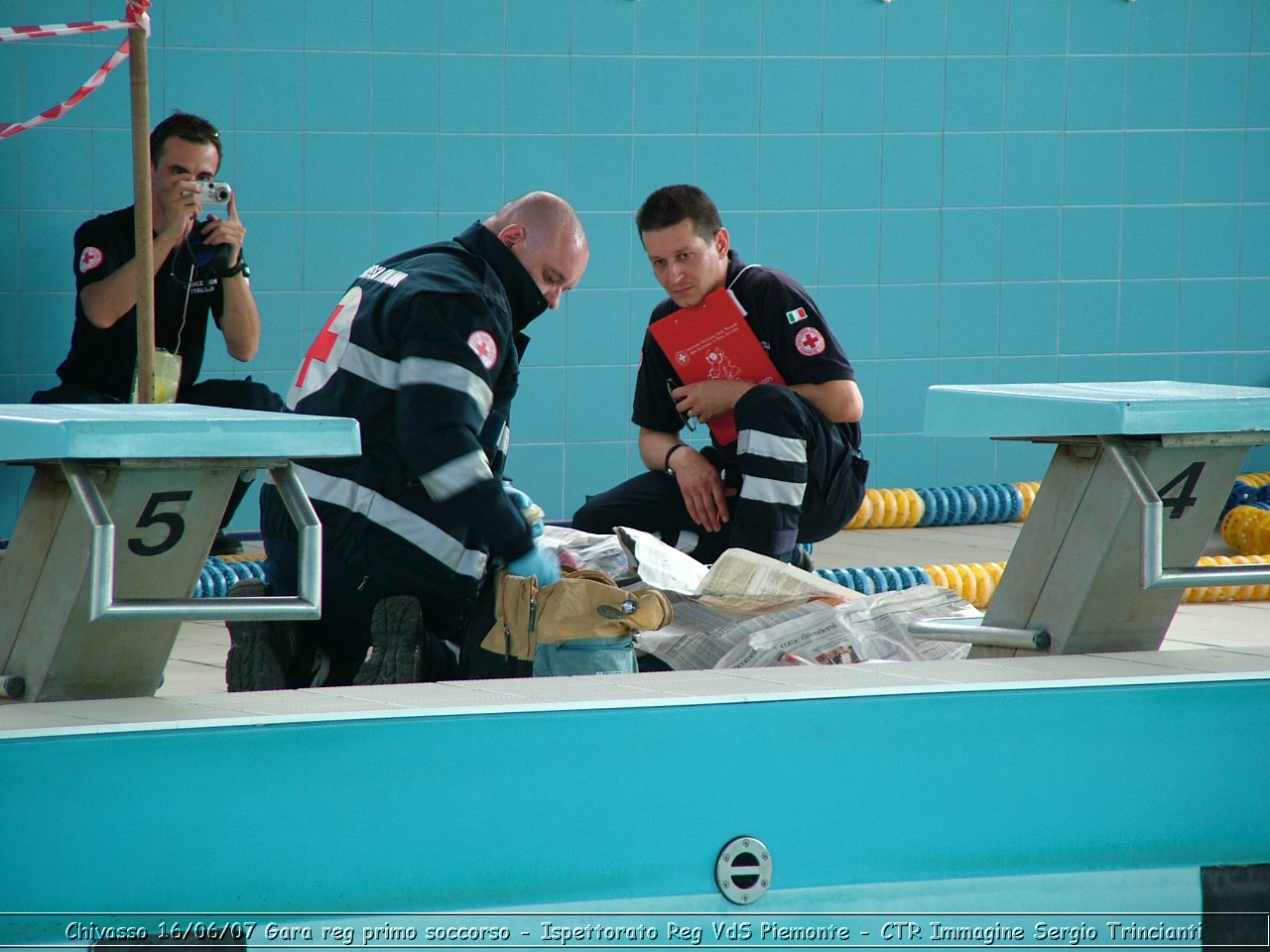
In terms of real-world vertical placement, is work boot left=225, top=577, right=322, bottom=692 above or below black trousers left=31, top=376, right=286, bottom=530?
below

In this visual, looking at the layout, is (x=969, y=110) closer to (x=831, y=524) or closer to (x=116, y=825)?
(x=831, y=524)

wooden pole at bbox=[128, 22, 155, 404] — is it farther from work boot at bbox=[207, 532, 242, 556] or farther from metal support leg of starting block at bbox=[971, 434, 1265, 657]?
metal support leg of starting block at bbox=[971, 434, 1265, 657]

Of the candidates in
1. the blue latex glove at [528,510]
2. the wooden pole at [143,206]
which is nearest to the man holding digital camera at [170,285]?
the wooden pole at [143,206]

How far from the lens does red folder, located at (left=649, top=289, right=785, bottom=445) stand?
5.15m

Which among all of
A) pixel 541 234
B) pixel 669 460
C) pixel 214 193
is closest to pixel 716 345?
pixel 669 460

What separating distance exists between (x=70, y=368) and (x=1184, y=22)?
5185 mm

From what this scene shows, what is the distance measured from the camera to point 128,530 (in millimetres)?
2361

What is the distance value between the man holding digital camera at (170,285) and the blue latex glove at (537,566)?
226cm

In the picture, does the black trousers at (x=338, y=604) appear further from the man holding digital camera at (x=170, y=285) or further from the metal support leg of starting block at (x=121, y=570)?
the man holding digital camera at (x=170, y=285)

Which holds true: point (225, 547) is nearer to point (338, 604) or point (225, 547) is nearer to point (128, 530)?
point (338, 604)

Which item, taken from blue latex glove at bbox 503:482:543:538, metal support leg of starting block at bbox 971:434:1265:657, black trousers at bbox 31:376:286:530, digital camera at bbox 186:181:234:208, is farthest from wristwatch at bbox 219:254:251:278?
metal support leg of starting block at bbox 971:434:1265:657

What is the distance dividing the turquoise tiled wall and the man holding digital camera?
68cm

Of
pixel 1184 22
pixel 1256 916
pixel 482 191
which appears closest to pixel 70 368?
pixel 482 191

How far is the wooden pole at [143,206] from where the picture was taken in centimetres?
450
